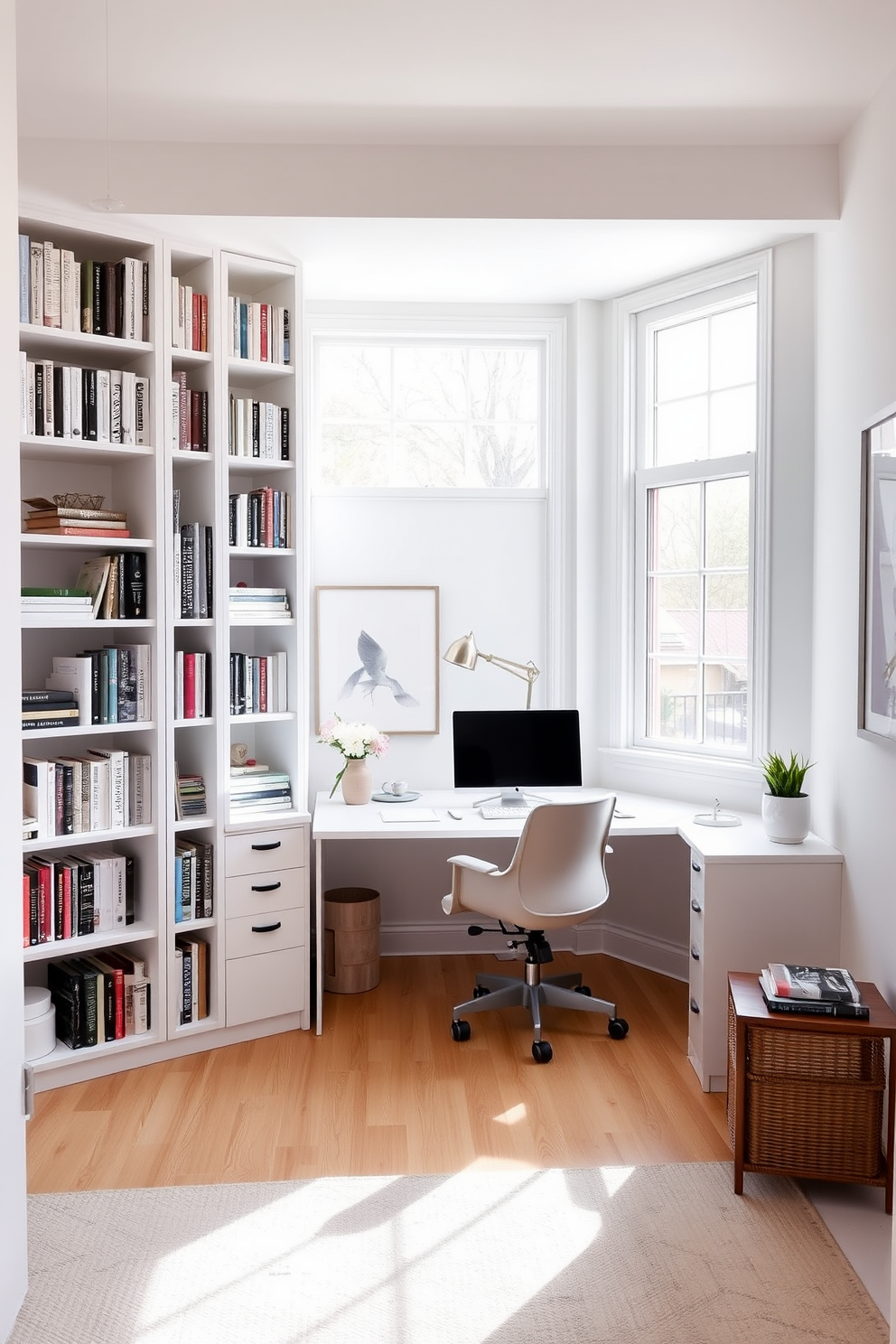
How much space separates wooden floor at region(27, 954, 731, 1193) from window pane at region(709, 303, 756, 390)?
2418 mm

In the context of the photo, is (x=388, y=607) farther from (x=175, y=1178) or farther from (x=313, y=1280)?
(x=313, y=1280)

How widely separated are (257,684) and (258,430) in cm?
90

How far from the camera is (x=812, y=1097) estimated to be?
8.46ft

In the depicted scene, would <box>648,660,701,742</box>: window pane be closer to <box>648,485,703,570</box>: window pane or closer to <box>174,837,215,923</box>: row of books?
<box>648,485,703,570</box>: window pane

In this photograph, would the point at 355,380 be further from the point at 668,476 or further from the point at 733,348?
the point at 733,348

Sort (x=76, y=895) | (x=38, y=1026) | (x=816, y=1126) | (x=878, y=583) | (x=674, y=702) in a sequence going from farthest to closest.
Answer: (x=674, y=702) < (x=76, y=895) < (x=38, y=1026) < (x=878, y=583) < (x=816, y=1126)

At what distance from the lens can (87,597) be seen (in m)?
3.29

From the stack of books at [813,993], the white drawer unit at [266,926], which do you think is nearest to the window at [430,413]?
the white drawer unit at [266,926]

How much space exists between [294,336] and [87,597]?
46.9 inches

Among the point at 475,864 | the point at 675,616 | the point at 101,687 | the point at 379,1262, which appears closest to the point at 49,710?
the point at 101,687

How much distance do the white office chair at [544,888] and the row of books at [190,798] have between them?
0.89 meters

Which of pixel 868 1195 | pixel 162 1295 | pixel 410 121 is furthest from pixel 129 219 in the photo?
pixel 868 1195

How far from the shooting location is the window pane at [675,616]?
4105 millimetres

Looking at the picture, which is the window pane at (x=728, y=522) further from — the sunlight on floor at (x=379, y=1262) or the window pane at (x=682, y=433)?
the sunlight on floor at (x=379, y=1262)
